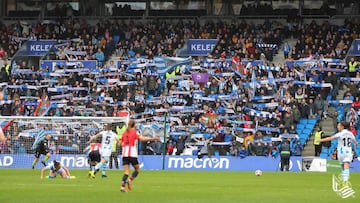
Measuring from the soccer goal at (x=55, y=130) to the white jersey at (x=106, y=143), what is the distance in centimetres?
690

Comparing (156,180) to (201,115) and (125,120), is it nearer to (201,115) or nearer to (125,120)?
(125,120)

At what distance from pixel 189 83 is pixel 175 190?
78.7 ft

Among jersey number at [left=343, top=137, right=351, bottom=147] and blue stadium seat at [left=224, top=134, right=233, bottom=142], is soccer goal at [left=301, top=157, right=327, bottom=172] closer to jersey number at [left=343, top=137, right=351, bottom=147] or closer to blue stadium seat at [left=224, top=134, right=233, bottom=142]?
blue stadium seat at [left=224, top=134, right=233, bottom=142]

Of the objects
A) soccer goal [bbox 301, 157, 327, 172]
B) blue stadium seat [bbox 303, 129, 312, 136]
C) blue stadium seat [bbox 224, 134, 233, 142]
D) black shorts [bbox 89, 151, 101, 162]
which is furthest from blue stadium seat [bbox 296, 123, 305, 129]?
black shorts [bbox 89, 151, 101, 162]

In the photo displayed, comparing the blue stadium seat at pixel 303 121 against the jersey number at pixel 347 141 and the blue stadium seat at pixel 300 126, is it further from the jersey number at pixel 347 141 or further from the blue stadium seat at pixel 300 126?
the jersey number at pixel 347 141

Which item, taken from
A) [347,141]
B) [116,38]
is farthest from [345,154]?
[116,38]

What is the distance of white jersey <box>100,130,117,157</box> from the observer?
35688 mm

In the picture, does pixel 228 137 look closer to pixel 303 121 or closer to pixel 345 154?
pixel 303 121

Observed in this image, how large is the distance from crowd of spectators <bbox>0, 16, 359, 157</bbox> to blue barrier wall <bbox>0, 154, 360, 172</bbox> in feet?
1.94

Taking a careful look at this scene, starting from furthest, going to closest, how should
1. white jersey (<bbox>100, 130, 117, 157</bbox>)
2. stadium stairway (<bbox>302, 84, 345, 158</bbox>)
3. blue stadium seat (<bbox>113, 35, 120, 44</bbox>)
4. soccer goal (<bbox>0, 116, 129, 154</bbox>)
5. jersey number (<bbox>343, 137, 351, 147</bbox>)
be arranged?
blue stadium seat (<bbox>113, 35, 120, 44</bbox>) < stadium stairway (<bbox>302, 84, 345, 158</bbox>) < soccer goal (<bbox>0, 116, 129, 154</bbox>) < white jersey (<bbox>100, 130, 117, 157</bbox>) < jersey number (<bbox>343, 137, 351, 147</bbox>)

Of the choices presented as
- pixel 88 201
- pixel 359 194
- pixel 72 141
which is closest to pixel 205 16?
pixel 72 141

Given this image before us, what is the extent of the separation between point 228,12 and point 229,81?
11.6m

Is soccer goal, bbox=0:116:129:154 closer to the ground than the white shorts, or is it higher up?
closer to the ground

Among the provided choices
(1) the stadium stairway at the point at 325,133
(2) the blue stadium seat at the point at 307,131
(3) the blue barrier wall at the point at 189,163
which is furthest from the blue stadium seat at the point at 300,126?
(3) the blue barrier wall at the point at 189,163
